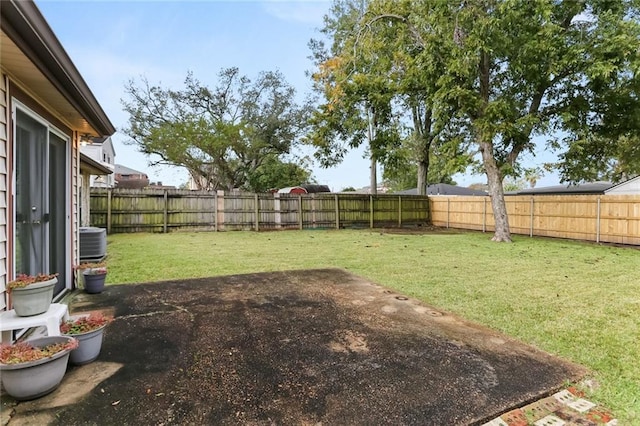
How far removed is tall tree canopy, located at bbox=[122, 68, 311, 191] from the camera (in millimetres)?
17250

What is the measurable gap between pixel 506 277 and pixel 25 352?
18.0ft

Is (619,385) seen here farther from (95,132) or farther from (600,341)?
(95,132)

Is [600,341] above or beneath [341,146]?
beneath

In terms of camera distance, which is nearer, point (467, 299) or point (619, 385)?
point (619, 385)

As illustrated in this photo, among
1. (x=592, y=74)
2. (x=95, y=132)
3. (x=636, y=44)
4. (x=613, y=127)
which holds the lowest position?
(x=95, y=132)

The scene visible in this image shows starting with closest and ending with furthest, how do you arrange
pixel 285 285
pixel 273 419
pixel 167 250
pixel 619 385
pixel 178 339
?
pixel 273 419 → pixel 619 385 → pixel 178 339 → pixel 285 285 → pixel 167 250

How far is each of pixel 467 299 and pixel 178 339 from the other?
121 inches

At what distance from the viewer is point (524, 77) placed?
9.88 m

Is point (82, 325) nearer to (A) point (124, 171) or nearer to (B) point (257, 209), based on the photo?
(B) point (257, 209)

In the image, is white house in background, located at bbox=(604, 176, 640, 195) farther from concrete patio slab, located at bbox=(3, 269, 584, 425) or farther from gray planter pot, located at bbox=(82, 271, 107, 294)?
gray planter pot, located at bbox=(82, 271, 107, 294)

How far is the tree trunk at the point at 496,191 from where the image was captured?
10.3 metres

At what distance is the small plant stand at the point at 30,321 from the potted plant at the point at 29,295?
0.04 m

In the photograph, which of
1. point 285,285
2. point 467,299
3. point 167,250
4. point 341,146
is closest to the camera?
point 467,299

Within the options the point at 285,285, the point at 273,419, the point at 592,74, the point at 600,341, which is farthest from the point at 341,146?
the point at 273,419
